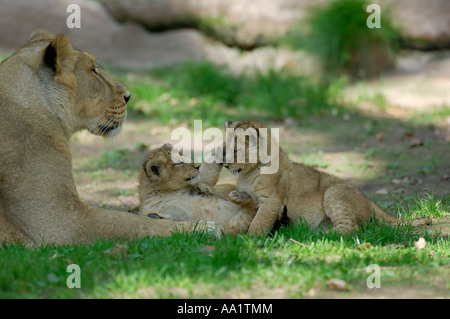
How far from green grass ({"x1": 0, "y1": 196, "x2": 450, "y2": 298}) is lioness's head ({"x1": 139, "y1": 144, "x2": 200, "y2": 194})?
932mm

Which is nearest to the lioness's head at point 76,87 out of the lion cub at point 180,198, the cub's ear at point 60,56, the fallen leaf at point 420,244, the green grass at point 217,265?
the cub's ear at point 60,56

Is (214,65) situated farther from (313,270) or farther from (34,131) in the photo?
(313,270)

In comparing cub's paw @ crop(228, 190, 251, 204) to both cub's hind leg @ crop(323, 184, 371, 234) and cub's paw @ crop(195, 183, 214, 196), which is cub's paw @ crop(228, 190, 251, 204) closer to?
cub's paw @ crop(195, 183, 214, 196)

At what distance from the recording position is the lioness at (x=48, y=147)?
5.38m

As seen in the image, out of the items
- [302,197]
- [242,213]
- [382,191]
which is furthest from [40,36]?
[382,191]

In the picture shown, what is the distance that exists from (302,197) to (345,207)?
460mm

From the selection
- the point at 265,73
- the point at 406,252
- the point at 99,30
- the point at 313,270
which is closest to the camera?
the point at 313,270

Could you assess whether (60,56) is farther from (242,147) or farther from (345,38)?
(345,38)

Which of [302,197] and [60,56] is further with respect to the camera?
[302,197]

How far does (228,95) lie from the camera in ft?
40.7

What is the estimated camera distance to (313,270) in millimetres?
4770

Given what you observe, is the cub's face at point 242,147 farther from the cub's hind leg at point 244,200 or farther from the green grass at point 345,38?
the green grass at point 345,38

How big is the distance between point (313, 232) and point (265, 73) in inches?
298
